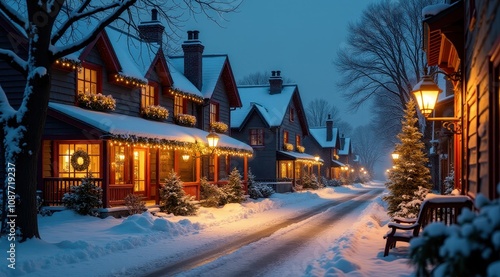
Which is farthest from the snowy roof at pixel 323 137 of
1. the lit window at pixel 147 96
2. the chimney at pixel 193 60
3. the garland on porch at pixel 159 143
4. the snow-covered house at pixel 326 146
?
the lit window at pixel 147 96

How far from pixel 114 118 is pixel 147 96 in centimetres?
470

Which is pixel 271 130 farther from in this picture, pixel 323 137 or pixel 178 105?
pixel 323 137

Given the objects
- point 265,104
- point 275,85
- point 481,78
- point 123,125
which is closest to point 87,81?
point 123,125

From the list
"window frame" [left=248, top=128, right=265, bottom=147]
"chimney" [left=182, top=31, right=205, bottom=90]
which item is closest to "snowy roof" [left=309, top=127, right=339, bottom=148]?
"window frame" [left=248, top=128, right=265, bottom=147]

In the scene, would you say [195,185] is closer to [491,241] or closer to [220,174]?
[220,174]

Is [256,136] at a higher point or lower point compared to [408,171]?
higher

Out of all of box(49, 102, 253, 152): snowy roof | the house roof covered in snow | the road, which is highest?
the house roof covered in snow

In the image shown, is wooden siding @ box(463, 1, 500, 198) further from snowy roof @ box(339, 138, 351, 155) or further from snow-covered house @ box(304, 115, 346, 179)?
snowy roof @ box(339, 138, 351, 155)

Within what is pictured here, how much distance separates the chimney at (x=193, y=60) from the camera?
28947 mm

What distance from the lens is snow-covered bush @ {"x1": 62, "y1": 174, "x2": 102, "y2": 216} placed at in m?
16.9

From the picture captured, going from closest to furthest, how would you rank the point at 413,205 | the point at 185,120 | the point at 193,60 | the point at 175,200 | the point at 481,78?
the point at 481,78
the point at 413,205
the point at 175,200
the point at 185,120
the point at 193,60

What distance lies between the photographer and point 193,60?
95.9 feet

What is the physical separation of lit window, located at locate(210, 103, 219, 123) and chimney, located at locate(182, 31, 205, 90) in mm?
1986

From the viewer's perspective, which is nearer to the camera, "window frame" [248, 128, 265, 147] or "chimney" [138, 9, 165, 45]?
"chimney" [138, 9, 165, 45]
